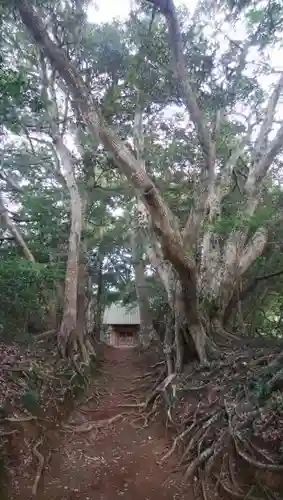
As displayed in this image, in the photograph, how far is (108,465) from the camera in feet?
16.1

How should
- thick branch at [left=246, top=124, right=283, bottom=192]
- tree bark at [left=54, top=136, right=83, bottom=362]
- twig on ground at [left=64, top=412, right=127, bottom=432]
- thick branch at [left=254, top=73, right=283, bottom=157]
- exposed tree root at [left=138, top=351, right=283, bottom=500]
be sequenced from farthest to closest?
1. tree bark at [left=54, top=136, right=83, bottom=362]
2. thick branch at [left=254, top=73, right=283, bottom=157]
3. thick branch at [left=246, top=124, right=283, bottom=192]
4. twig on ground at [left=64, top=412, right=127, bottom=432]
5. exposed tree root at [left=138, top=351, right=283, bottom=500]

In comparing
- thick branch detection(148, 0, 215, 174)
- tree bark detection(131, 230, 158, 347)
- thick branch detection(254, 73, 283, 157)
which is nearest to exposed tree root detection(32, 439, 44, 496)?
thick branch detection(148, 0, 215, 174)

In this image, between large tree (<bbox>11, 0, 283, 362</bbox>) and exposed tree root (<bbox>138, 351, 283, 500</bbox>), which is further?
large tree (<bbox>11, 0, 283, 362</bbox>)

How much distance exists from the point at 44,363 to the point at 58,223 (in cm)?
393

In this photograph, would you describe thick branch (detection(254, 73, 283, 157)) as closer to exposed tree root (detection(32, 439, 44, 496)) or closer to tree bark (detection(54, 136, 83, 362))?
tree bark (detection(54, 136, 83, 362))

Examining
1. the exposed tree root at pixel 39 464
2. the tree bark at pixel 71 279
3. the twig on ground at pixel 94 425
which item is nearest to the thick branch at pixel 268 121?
the tree bark at pixel 71 279

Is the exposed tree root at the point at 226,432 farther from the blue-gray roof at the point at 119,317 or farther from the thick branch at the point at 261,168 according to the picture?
the blue-gray roof at the point at 119,317

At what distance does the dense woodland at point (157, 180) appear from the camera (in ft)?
16.3

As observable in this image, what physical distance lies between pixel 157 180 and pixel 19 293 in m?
5.06

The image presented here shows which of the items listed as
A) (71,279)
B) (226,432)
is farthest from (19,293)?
(226,432)

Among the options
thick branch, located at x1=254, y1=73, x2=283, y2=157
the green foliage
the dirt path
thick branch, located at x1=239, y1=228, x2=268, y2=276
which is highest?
thick branch, located at x1=254, y1=73, x2=283, y2=157

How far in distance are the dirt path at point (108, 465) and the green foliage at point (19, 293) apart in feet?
6.50

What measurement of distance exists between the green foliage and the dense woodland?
0.03 metres

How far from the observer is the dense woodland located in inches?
195
